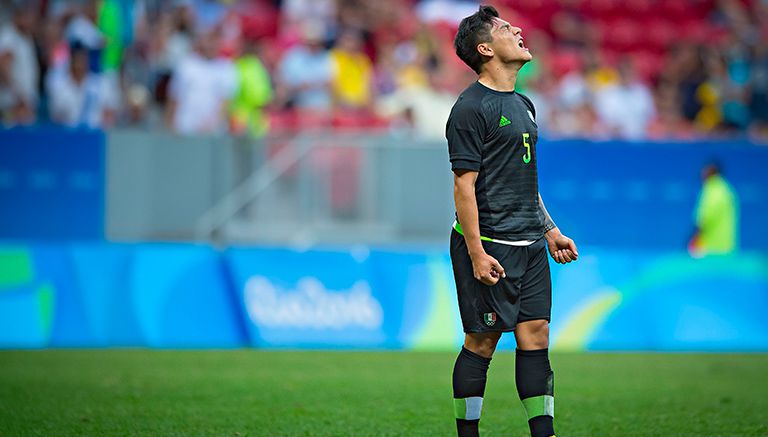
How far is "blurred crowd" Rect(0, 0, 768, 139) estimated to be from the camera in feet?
53.1

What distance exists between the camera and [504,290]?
618cm

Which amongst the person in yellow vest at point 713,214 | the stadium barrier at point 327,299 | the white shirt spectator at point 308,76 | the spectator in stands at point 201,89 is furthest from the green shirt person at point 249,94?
the person in yellow vest at point 713,214

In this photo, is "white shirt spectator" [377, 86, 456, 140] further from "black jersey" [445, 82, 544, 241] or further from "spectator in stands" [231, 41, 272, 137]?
"black jersey" [445, 82, 544, 241]

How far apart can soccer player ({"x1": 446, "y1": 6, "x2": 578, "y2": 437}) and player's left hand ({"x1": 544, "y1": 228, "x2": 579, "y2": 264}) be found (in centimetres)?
14

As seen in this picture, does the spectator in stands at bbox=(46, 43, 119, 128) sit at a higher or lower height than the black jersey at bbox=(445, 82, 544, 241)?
higher

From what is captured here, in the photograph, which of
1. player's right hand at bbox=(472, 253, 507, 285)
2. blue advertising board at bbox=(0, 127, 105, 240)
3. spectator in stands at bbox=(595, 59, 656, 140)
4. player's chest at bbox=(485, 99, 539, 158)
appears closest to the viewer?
player's right hand at bbox=(472, 253, 507, 285)

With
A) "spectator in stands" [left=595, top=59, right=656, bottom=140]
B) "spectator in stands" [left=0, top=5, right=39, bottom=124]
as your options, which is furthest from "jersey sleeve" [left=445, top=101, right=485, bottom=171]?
"spectator in stands" [left=595, top=59, right=656, bottom=140]

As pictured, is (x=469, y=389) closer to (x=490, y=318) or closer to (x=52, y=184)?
(x=490, y=318)

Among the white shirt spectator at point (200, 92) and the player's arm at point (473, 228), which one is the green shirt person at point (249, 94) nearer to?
the white shirt spectator at point (200, 92)

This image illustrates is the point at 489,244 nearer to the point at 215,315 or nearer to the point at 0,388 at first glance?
the point at 0,388

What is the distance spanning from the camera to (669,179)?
1688cm

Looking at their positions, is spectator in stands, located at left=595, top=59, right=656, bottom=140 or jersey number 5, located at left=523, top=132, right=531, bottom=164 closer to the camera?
jersey number 5, located at left=523, top=132, right=531, bottom=164

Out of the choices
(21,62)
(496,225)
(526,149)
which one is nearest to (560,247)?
→ (496,225)

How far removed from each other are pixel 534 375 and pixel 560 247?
71cm
